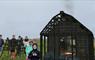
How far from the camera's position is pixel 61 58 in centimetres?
2228

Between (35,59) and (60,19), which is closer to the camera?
(60,19)

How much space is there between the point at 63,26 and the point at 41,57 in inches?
84.8

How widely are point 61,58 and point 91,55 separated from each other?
1243 mm

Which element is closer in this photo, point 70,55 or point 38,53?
point 70,55

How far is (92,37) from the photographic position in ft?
71.3

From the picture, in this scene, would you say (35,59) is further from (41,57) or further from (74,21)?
(74,21)

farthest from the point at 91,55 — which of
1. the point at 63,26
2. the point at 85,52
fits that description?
the point at 63,26

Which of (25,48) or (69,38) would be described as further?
(25,48)

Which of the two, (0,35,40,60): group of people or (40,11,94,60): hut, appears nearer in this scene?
(40,11,94,60): hut

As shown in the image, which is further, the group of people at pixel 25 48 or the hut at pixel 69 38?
the group of people at pixel 25 48

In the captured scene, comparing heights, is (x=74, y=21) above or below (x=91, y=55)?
above

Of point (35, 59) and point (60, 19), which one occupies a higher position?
point (60, 19)

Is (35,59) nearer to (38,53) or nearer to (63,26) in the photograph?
(38,53)

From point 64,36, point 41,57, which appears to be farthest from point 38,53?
point 64,36
